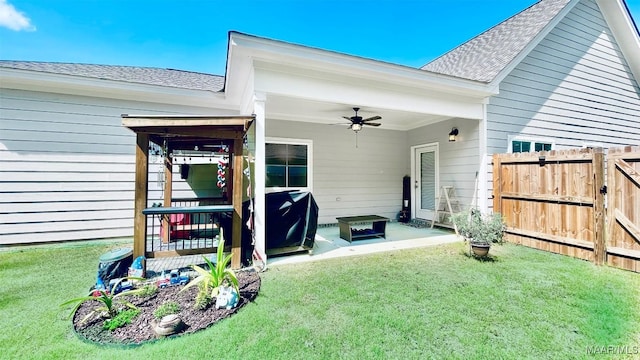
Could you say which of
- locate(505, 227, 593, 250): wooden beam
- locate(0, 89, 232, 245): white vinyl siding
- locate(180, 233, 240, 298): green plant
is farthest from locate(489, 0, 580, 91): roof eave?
locate(0, 89, 232, 245): white vinyl siding

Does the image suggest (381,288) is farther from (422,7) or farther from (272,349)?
(422,7)

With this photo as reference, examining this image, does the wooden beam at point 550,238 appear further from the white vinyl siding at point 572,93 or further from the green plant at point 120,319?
the green plant at point 120,319

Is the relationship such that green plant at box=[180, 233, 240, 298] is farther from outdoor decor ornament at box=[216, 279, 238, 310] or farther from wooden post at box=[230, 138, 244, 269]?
wooden post at box=[230, 138, 244, 269]

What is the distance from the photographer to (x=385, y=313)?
7.98ft

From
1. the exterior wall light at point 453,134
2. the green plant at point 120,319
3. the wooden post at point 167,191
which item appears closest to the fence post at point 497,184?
the exterior wall light at point 453,134

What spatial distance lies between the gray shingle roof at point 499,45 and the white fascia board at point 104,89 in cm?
560

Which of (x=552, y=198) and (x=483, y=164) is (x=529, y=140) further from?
(x=552, y=198)

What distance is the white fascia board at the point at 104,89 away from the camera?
434 cm

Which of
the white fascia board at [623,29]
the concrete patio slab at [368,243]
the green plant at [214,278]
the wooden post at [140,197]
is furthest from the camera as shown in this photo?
the white fascia board at [623,29]

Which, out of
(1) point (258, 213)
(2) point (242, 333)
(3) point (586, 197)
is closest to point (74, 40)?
(1) point (258, 213)

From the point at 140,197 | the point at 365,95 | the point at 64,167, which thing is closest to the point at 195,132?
the point at 140,197

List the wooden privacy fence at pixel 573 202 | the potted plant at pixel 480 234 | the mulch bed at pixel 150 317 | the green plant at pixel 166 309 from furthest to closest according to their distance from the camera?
the potted plant at pixel 480 234 → the wooden privacy fence at pixel 573 202 → the green plant at pixel 166 309 → the mulch bed at pixel 150 317

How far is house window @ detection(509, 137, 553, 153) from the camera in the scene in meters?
5.90

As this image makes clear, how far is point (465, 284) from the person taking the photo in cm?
310
